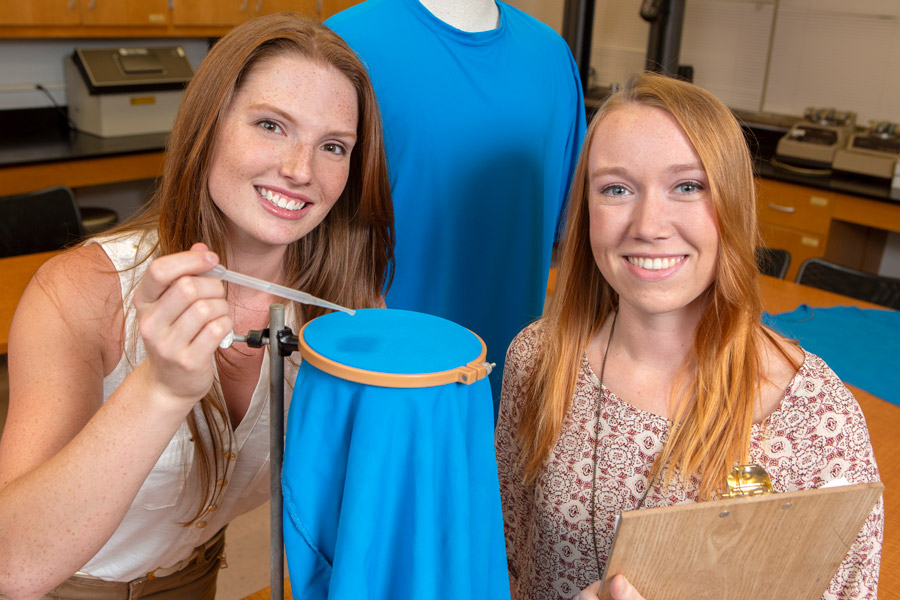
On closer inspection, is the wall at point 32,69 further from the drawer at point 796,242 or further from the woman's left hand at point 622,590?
the woman's left hand at point 622,590

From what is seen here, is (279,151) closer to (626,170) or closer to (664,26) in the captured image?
(626,170)

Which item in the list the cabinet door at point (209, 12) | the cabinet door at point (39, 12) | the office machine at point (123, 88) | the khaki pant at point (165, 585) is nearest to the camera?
the khaki pant at point (165, 585)

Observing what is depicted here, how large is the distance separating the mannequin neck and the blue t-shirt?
3cm

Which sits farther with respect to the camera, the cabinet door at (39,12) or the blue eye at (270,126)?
the cabinet door at (39,12)

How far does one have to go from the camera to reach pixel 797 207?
4234mm

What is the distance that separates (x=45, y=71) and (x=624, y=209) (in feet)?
14.2

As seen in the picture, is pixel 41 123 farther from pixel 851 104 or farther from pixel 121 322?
pixel 851 104

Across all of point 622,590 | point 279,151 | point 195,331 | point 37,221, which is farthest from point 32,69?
point 622,590

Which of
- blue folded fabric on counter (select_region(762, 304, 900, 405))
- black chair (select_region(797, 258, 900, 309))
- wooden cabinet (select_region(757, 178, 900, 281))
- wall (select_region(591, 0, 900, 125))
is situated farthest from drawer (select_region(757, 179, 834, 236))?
blue folded fabric on counter (select_region(762, 304, 900, 405))

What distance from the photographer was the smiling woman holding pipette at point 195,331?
0.87 meters

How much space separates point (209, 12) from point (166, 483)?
4.05 meters

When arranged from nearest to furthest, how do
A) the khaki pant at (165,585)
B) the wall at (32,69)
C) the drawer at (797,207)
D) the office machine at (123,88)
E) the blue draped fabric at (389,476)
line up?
the blue draped fabric at (389,476)
the khaki pant at (165,585)
the drawer at (797,207)
the office machine at (123,88)
the wall at (32,69)

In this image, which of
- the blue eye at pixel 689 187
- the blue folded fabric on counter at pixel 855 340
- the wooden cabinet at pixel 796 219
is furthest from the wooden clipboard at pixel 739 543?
the wooden cabinet at pixel 796 219

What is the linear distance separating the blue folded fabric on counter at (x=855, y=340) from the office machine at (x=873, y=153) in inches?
66.7
